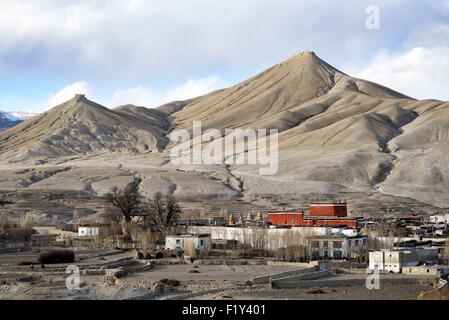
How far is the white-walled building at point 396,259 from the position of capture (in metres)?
47.0

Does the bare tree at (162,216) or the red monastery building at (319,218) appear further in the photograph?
the bare tree at (162,216)

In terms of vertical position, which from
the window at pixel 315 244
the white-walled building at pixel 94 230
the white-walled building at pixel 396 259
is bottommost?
the white-walled building at pixel 396 259

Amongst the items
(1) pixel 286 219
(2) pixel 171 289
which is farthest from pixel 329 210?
(2) pixel 171 289

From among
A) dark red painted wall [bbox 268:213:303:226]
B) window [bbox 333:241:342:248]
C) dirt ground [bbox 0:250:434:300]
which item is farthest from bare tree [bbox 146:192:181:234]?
window [bbox 333:241:342:248]

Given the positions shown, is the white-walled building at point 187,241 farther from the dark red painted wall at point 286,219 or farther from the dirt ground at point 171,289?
the dark red painted wall at point 286,219

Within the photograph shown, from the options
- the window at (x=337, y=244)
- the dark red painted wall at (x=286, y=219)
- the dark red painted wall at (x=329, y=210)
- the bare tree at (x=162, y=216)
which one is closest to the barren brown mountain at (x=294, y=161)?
the dark red painted wall at (x=329, y=210)

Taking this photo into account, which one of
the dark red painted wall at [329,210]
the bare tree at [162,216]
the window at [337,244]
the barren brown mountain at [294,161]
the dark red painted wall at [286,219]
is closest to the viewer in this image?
the window at [337,244]

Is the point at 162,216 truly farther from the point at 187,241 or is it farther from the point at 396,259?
the point at 396,259

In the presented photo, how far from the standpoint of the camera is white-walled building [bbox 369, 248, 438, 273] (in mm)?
47013

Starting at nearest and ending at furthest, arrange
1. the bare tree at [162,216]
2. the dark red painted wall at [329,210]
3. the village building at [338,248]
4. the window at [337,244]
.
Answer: the village building at [338,248], the window at [337,244], the bare tree at [162,216], the dark red painted wall at [329,210]

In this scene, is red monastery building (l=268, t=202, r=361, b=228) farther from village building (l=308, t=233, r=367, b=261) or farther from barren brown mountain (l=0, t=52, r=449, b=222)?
barren brown mountain (l=0, t=52, r=449, b=222)

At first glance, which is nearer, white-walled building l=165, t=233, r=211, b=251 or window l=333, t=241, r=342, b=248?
window l=333, t=241, r=342, b=248

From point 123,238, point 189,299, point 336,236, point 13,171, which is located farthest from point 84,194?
point 189,299
